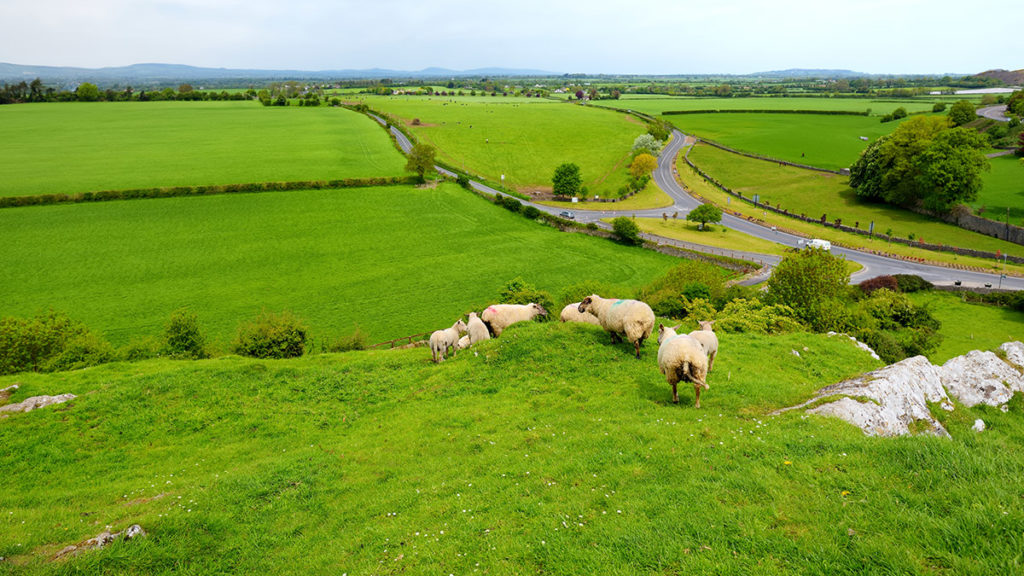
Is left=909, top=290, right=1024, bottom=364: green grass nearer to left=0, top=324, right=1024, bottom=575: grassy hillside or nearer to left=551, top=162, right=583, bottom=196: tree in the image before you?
left=0, top=324, right=1024, bottom=575: grassy hillside

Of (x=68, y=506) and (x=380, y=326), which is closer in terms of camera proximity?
(x=68, y=506)

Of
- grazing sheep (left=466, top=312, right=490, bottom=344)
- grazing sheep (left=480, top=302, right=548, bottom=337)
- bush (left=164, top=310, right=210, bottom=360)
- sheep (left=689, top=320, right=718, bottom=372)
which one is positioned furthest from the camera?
bush (left=164, top=310, right=210, bottom=360)

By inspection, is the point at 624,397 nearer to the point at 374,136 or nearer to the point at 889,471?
the point at 889,471

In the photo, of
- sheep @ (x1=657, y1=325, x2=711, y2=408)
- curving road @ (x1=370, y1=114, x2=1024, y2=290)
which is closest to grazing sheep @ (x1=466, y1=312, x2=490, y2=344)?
sheep @ (x1=657, y1=325, x2=711, y2=408)

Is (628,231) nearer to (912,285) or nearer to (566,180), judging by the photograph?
(912,285)

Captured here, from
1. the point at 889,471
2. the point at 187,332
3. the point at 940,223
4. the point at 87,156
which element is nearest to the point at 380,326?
the point at 187,332

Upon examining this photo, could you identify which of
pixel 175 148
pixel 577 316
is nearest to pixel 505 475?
pixel 577 316

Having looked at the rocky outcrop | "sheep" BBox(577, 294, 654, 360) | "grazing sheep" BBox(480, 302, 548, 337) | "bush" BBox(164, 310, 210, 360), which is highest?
"sheep" BBox(577, 294, 654, 360)
